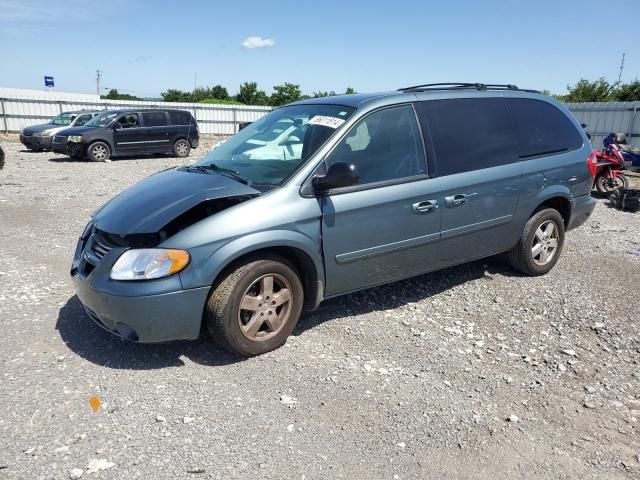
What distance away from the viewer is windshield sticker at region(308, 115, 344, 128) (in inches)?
160

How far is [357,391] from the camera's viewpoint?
3373mm

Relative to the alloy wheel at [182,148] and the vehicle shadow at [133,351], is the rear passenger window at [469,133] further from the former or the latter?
the alloy wheel at [182,148]

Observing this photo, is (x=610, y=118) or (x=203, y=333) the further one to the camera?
(x=610, y=118)

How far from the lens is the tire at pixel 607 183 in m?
10.7

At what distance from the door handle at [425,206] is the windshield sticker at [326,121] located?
91 cm

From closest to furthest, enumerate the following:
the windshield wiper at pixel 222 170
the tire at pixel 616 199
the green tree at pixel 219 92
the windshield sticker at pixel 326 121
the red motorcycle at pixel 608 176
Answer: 1. the windshield wiper at pixel 222 170
2. the windshield sticker at pixel 326 121
3. the tire at pixel 616 199
4. the red motorcycle at pixel 608 176
5. the green tree at pixel 219 92

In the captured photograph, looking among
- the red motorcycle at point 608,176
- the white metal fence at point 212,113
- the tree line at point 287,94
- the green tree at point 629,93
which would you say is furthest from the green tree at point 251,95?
the red motorcycle at point 608,176

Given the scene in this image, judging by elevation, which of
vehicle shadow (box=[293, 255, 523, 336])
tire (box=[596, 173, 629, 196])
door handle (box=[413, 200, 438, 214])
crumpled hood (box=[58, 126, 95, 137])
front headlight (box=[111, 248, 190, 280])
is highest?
crumpled hood (box=[58, 126, 95, 137])

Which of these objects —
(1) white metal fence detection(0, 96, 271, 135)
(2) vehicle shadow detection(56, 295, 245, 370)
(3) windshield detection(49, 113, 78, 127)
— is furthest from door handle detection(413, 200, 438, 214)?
(1) white metal fence detection(0, 96, 271, 135)

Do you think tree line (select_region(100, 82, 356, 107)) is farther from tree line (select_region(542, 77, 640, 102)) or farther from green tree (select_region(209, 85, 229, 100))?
tree line (select_region(542, 77, 640, 102))

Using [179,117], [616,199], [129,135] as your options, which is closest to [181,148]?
[179,117]

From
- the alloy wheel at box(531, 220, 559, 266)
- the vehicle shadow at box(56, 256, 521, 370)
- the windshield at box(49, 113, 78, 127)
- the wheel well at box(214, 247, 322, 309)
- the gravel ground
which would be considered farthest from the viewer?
the windshield at box(49, 113, 78, 127)

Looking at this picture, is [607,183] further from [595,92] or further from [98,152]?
[595,92]

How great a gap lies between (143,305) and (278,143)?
1823 millimetres
